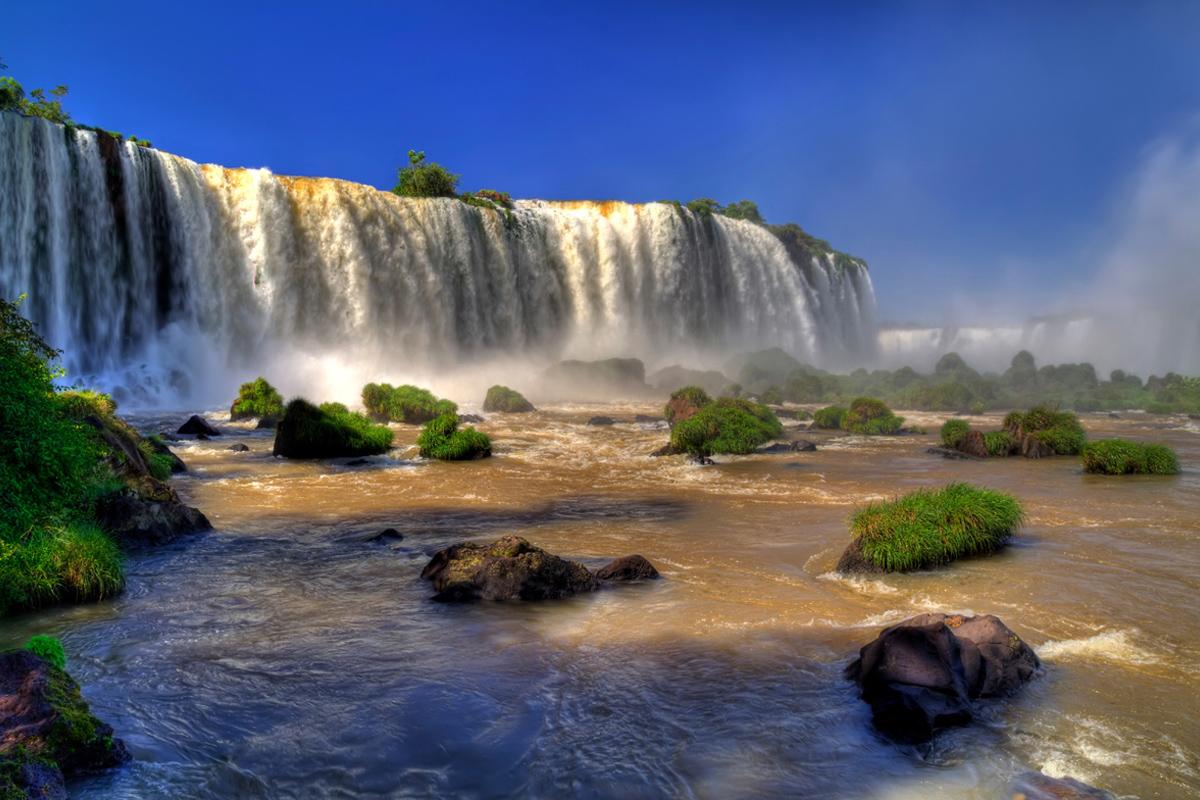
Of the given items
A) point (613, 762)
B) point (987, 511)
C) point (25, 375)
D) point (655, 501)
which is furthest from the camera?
point (655, 501)

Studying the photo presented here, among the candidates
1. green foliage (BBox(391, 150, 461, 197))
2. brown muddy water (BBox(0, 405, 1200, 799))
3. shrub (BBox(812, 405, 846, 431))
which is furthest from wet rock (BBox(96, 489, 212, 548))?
green foliage (BBox(391, 150, 461, 197))

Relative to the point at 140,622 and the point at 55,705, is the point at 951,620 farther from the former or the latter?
the point at 140,622

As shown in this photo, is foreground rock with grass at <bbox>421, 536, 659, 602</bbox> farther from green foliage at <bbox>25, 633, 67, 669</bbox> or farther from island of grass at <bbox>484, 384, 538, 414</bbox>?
island of grass at <bbox>484, 384, 538, 414</bbox>

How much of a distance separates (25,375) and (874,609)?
7716 mm

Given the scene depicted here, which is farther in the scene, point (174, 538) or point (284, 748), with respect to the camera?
point (174, 538)

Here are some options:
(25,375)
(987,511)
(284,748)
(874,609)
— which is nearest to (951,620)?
(874,609)

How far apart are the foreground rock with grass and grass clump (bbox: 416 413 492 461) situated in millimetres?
10608

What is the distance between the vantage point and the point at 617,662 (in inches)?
227

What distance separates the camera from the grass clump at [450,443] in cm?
1841

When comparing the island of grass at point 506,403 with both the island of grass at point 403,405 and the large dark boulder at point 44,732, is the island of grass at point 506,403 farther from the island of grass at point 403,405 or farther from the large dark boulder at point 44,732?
the large dark boulder at point 44,732

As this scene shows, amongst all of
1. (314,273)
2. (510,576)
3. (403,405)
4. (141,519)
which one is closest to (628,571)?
(510,576)

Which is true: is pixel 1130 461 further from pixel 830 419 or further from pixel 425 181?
pixel 425 181

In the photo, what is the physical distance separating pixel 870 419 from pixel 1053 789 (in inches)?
946

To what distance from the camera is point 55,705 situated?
381 cm
